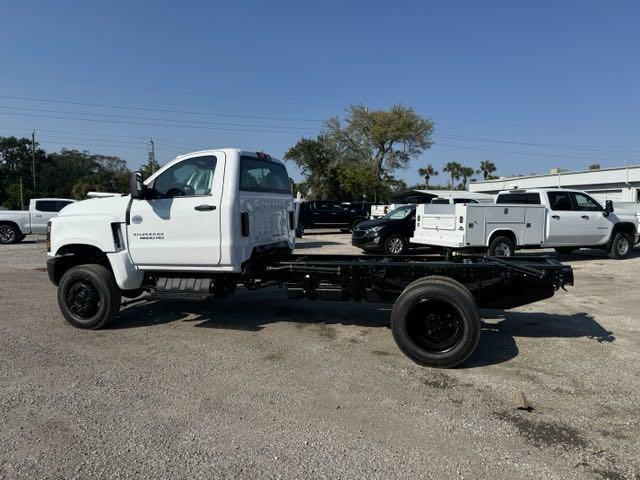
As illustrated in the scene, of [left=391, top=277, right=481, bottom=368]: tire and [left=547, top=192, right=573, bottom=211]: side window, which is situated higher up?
[left=547, top=192, right=573, bottom=211]: side window

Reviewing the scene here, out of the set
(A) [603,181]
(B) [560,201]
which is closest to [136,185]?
(B) [560,201]

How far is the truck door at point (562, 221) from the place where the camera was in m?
13.1

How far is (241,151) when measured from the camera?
603 centimetres

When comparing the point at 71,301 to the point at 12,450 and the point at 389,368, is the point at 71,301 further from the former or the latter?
the point at 389,368

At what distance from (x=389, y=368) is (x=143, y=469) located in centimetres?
259

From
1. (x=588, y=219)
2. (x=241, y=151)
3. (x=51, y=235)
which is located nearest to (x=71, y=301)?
(x=51, y=235)

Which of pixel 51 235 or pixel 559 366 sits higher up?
pixel 51 235

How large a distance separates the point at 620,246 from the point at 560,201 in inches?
101

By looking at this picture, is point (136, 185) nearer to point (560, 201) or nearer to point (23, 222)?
point (560, 201)

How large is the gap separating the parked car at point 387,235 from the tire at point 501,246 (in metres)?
3.51

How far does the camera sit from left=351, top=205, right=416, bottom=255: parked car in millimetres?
15109

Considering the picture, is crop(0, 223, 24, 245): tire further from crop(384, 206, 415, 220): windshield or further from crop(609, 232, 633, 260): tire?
crop(609, 232, 633, 260): tire

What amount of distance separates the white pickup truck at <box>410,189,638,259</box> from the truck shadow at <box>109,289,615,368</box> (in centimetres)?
482

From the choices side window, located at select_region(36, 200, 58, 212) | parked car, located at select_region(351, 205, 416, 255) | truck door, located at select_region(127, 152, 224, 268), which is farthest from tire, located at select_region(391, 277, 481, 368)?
side window, located at select_region(36, 200, 58, 212)
